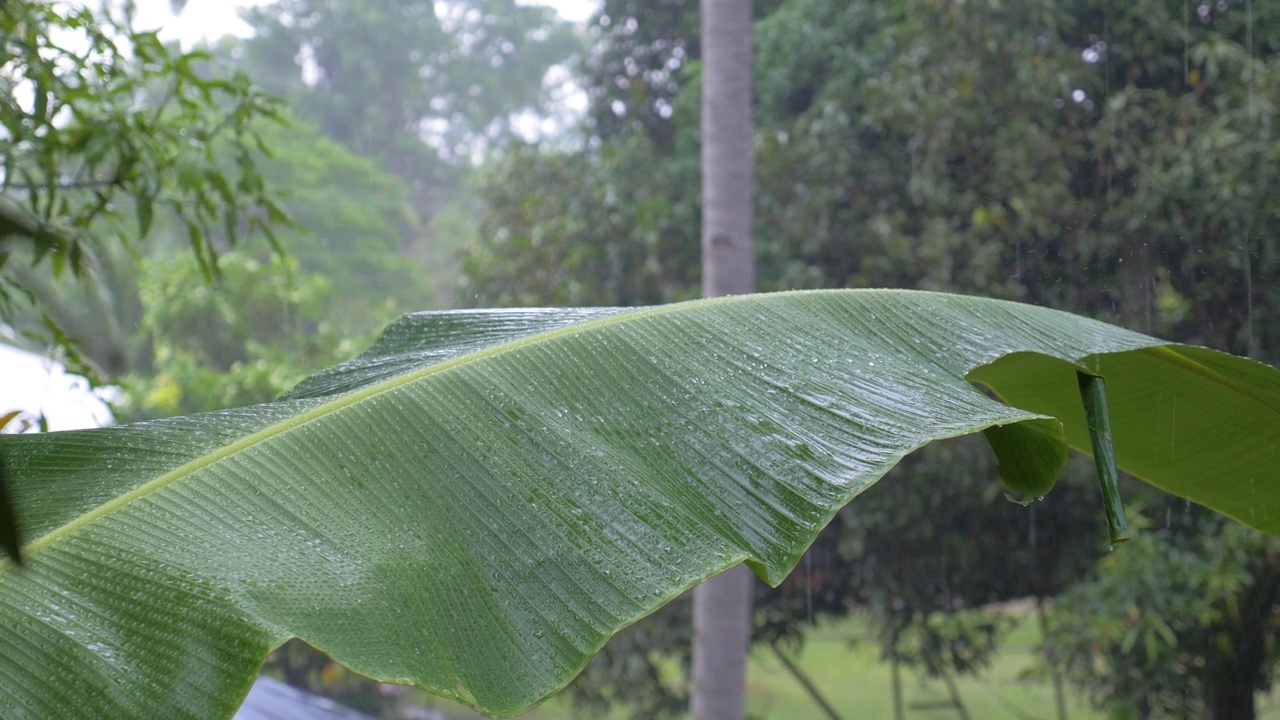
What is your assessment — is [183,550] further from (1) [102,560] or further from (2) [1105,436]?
(2) [1105,436]

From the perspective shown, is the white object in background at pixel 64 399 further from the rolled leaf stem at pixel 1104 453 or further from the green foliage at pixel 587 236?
the green foliage at pixel 587 236

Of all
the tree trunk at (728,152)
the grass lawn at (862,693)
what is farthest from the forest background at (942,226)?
the grass lawn at (862,693)

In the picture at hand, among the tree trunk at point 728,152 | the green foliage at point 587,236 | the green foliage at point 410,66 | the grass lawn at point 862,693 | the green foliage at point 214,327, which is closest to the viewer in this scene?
the tree trunk at point 728,152

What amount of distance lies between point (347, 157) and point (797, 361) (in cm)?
1220

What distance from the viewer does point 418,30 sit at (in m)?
15.0

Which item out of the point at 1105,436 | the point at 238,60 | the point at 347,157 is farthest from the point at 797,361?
the point at 238,60

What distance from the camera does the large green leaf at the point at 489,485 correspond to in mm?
565

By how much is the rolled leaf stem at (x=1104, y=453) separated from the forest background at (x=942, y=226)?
1.42m

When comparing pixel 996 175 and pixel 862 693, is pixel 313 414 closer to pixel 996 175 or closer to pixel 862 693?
pixel 996 175

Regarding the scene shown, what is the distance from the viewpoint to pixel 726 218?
340 centimetres

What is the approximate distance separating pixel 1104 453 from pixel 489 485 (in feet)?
1.46

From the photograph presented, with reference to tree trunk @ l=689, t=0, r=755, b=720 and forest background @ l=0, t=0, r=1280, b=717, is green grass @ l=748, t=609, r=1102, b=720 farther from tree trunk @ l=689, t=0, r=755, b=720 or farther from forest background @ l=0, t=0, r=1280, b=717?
tree trunk @ l=689, t=0, r=755, b=720

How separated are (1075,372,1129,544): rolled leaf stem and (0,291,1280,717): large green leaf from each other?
25 mm

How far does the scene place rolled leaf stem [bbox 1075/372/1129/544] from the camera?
703 mm
